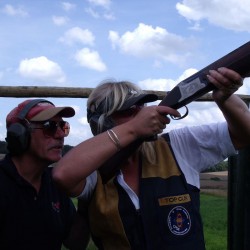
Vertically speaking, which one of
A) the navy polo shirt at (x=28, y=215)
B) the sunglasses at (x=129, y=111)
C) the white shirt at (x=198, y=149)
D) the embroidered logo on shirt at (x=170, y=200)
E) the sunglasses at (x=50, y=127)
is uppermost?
the sunglasses at (x=129, y=111)

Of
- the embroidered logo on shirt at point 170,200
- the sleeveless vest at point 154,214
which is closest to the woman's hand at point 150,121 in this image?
the sleeveless vest at point 154,214

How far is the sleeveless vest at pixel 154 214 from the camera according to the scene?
221cm

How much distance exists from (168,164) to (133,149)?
19 centimetres

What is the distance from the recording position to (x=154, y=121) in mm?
2230

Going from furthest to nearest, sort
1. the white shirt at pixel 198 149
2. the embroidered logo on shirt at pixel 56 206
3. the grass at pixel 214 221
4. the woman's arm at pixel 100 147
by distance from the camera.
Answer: the grass at pixel 214 221 < the embroidered logo on shirt at pixel 56 206 < the white shirt at pixel 198 149 < the woman's arm at pixel 100 147

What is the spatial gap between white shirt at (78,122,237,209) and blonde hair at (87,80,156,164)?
131 millimetres

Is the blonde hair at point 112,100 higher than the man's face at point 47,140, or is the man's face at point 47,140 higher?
the blonde hair at point 112,100

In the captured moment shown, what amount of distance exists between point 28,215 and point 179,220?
84cm

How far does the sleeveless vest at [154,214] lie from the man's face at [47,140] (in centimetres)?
51

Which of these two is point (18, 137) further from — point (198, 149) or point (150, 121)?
point (198, 149)

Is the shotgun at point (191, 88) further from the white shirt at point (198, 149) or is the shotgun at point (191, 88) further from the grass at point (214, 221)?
the grass at point (214, 221)

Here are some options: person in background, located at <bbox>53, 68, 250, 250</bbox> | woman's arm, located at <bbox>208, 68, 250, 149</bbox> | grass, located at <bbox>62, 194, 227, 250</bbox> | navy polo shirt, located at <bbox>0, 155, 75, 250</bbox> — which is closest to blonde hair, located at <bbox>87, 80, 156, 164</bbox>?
person in background, located at <bbox>53, 68, 250, 250</bbox>

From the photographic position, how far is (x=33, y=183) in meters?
2.72

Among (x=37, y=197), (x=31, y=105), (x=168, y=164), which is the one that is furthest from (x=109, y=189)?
(x=31, y=105)
